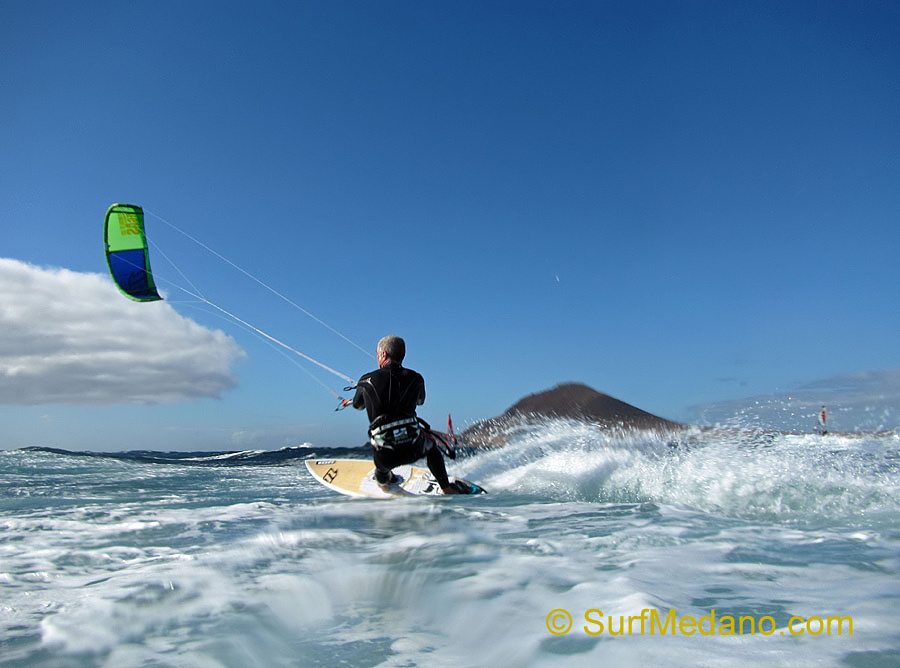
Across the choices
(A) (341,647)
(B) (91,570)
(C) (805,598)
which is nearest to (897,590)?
(C) (805,598)

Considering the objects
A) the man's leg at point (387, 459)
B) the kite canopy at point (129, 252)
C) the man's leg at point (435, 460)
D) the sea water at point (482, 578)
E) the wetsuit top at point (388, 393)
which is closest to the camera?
the sea water at point (482, 578)

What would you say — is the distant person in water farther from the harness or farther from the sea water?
the sea water

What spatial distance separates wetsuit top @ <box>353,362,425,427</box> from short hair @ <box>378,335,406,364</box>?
9 cm

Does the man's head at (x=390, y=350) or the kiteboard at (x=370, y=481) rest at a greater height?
the man's head at (x=390, y=350)

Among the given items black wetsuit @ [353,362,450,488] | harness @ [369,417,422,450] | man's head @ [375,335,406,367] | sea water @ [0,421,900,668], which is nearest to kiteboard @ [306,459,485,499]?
sea water @ [0,421,900,668]

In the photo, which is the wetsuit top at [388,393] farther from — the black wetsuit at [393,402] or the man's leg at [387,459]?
the man's leg at [387,459]

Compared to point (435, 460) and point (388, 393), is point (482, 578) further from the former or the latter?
point (435, 460)

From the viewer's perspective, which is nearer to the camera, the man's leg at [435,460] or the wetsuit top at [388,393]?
the wetsuit top at [388,393]

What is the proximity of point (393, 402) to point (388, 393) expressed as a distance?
5.8 inches

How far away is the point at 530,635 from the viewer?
2344mm

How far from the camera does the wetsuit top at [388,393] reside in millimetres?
6570

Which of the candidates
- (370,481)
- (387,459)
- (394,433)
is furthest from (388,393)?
(370,481)

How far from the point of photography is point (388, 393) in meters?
6.57

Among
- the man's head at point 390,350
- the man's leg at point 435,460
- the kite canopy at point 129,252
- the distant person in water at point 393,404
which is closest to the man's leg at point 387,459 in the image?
the distant person in water at point 393,404
